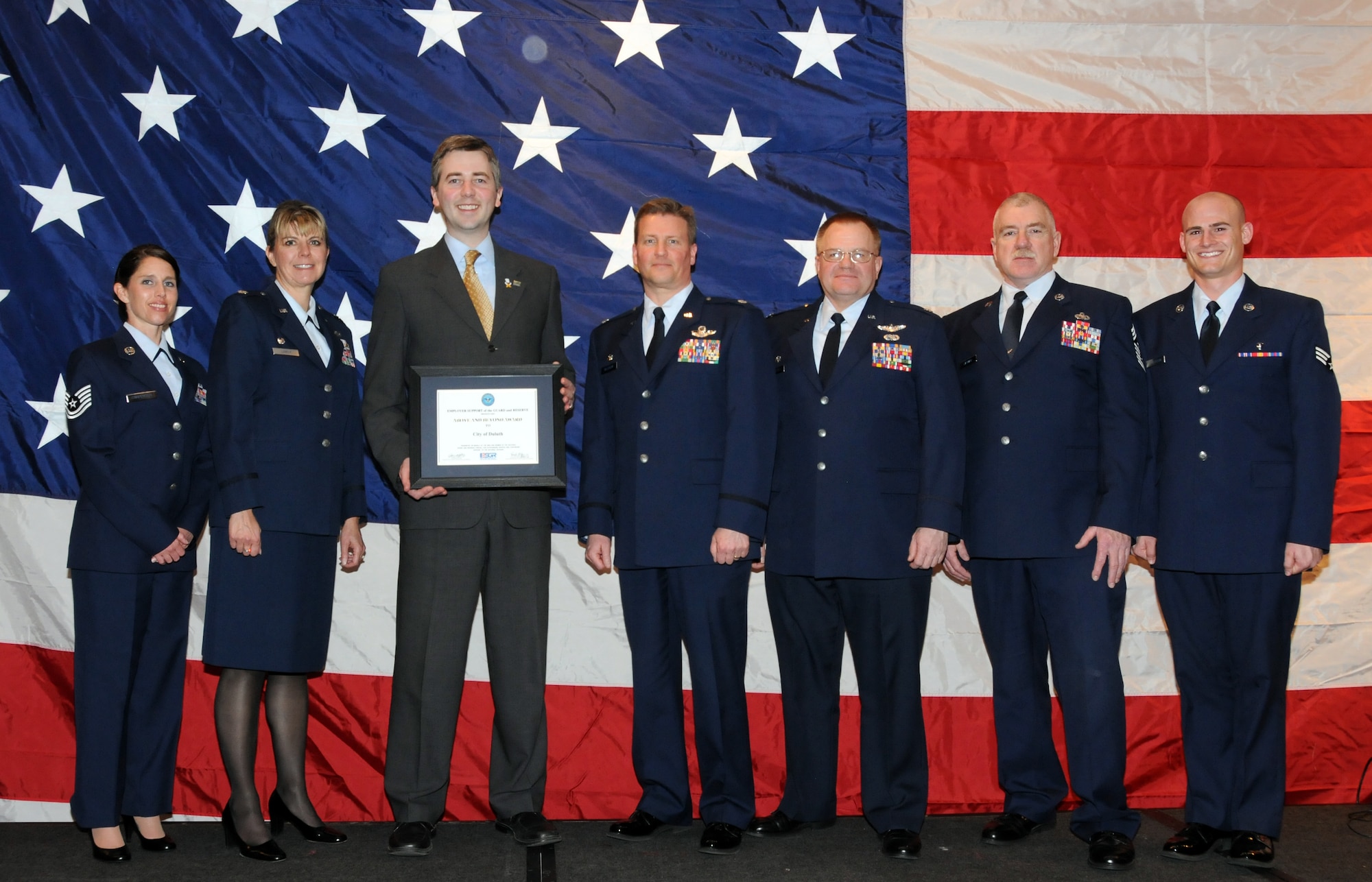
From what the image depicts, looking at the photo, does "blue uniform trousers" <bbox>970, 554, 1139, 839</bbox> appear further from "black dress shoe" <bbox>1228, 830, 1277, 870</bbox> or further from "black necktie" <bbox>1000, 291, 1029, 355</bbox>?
"black necktie" <bbox>1000, 291, 1029, 355</bbox>

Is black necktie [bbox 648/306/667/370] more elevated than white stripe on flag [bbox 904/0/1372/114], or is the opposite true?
white stripe on flag [bbox 904/0/1372/114]

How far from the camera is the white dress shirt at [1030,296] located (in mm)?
3488

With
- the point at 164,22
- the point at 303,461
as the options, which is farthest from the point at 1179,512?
the point at 164,22

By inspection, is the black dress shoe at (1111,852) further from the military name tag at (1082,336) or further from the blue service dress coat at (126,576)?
the blue service dress coat at (126,576)

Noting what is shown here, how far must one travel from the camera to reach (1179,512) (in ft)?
10.8

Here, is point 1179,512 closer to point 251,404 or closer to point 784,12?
point 784,12

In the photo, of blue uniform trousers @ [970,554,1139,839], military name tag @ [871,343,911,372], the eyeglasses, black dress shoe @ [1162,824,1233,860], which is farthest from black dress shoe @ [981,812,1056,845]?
the eyeglasses

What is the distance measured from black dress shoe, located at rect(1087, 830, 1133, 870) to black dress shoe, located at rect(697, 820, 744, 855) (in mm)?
1046

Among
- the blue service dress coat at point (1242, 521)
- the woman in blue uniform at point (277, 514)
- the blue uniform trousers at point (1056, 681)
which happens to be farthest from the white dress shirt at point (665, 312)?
the blue service dress coat at point (1242, 521)

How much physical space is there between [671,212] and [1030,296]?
1.21 m

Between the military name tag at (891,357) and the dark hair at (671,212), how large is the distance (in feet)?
2.27

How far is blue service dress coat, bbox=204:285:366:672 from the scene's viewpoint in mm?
3219

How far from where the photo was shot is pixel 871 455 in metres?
3.33

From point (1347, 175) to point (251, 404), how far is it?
13.6 feet
